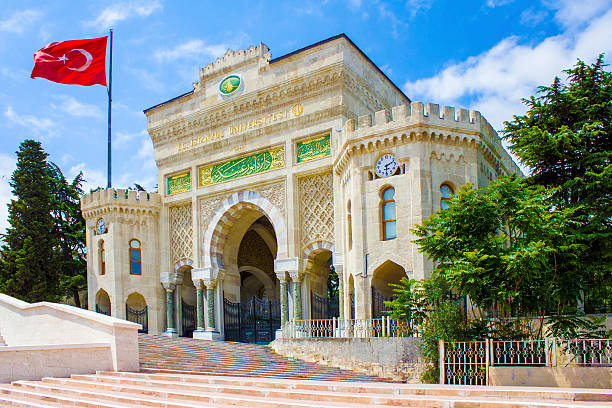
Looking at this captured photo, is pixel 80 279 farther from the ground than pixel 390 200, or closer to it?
closer to it

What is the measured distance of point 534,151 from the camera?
14.1 meters

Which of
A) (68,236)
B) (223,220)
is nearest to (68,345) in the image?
(223,220)

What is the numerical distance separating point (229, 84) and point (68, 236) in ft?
41.1

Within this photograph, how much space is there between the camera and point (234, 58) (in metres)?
22.7

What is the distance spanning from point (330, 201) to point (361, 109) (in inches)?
140

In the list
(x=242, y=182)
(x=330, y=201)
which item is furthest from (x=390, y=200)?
(x=242, y=182)

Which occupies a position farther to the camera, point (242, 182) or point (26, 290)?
point (26, 290)

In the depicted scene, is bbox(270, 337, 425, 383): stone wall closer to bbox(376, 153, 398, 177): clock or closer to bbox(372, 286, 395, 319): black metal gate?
bbox(372, 286, 395, 319): black metal gate

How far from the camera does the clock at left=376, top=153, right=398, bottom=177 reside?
16875mm

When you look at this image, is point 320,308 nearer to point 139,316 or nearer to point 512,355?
point 139,316

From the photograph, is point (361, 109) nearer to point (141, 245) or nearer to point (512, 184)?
point (512, 184)

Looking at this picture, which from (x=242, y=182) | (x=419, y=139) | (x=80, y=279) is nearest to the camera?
(x=419, y=139)

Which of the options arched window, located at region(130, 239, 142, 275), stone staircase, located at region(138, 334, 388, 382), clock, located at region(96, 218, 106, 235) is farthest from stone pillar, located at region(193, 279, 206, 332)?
stone staircase, located at region(138, 334, 388, 382)

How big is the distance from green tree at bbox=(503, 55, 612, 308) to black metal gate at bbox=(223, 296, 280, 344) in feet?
35.7
